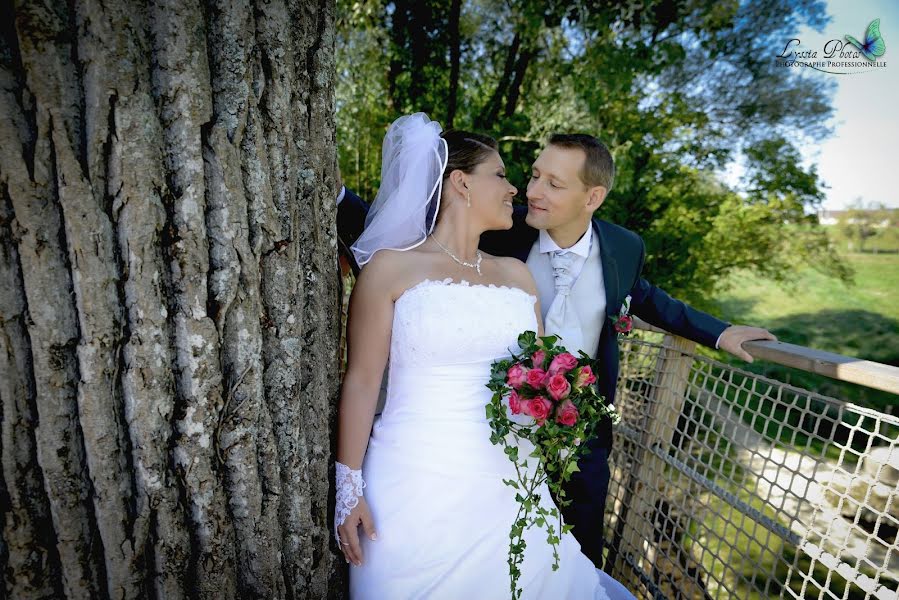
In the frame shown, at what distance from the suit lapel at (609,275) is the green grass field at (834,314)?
610cm

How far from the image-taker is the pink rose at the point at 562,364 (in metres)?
1.84

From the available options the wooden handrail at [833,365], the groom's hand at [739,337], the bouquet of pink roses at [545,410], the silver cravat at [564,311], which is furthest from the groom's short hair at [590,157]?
the bouquet of pink roses at [545,410]

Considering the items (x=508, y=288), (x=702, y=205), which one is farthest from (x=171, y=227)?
(x=702, y=205)

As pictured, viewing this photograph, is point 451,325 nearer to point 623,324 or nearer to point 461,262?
point 461,262

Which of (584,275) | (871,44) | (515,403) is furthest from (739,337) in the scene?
(871,44)

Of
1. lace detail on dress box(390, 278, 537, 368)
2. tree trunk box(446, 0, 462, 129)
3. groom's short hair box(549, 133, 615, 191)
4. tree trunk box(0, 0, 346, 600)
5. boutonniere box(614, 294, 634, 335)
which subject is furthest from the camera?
tree trunk box(446, 0, 462, 129)

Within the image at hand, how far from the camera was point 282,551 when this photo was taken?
1.68 metres

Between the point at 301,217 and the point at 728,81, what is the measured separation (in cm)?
634

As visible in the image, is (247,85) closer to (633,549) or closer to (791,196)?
(633,549)

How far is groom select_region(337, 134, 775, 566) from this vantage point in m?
2.74

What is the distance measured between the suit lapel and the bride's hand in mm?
1505

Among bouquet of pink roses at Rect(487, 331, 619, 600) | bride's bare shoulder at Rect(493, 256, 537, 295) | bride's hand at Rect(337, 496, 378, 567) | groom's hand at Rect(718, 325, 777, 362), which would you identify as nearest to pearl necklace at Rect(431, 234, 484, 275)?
bride's bare shoulder at Rect(493, 256, 537, 295)

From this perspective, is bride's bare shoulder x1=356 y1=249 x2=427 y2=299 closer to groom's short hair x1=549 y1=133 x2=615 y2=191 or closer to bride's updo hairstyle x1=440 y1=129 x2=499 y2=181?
bride's updo hairstyle x1=440 y1=129 x2=499 y2=181

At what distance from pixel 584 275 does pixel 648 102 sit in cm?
413
